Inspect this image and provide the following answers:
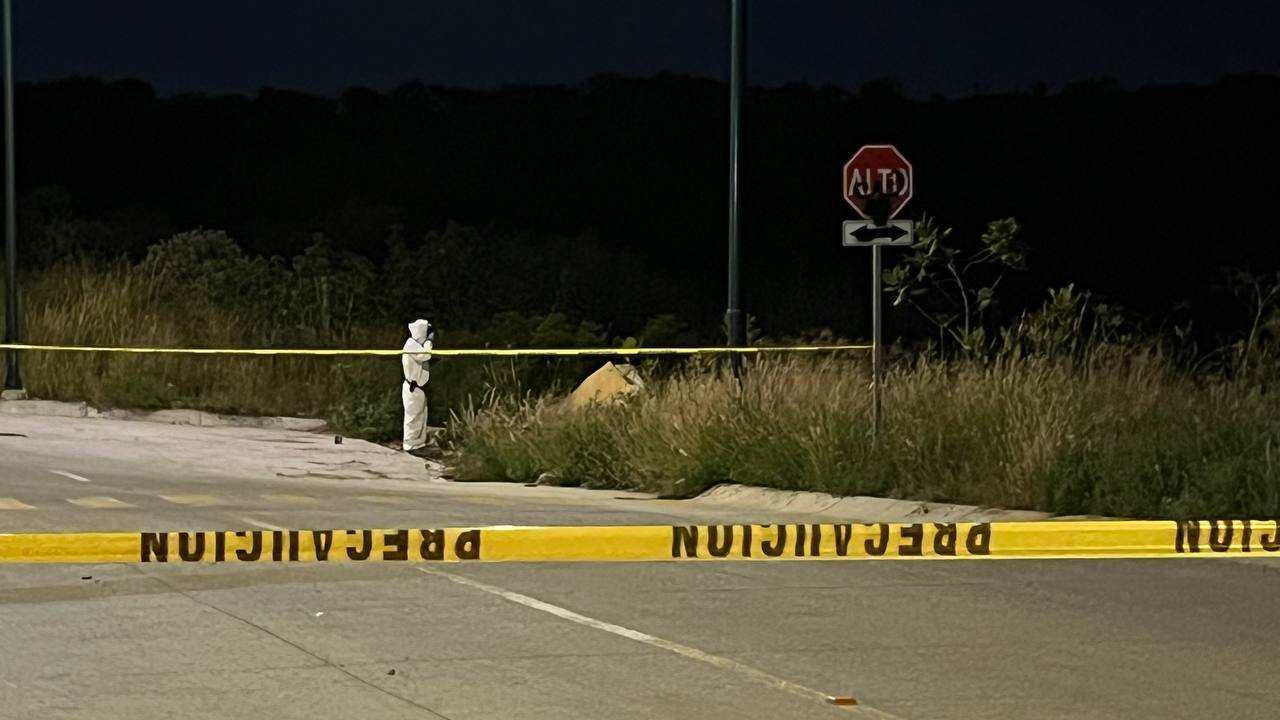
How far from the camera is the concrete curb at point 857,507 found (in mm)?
13812

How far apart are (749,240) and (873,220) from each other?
175 feet

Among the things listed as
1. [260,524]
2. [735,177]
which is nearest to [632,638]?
[260,524]

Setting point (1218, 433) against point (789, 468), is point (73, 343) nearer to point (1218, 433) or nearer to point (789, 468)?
point (789, 468)

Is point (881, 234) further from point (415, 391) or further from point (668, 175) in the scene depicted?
point (668, 175)

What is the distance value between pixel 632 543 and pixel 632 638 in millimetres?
731

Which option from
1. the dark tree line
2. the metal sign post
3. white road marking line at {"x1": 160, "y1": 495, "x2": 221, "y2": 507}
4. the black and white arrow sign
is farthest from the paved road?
the dark tree line

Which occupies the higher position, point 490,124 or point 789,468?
point 490,124

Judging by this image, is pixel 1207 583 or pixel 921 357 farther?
pixel 921 357

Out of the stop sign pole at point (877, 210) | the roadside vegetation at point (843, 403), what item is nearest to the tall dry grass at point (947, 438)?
the roadside vegetation at point (843, 403)

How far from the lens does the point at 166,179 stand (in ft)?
289

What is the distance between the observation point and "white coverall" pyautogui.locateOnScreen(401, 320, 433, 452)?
20828mm

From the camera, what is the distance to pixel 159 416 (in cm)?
2478

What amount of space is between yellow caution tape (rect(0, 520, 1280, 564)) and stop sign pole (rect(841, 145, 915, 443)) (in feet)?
22.1

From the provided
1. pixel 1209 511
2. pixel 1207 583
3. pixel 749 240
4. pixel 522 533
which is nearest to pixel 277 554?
pixel 522 533
